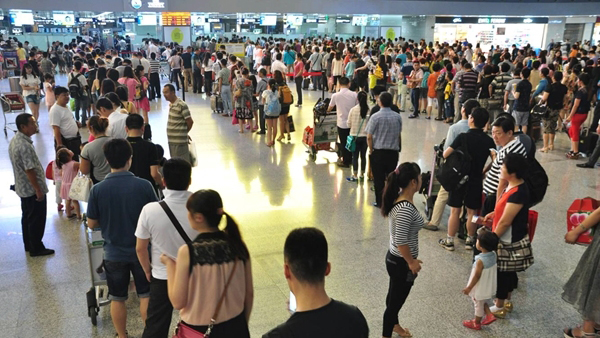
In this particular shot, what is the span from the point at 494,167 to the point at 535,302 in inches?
52.7

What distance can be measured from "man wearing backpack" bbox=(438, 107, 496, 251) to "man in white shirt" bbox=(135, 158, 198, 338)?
3.30 meters

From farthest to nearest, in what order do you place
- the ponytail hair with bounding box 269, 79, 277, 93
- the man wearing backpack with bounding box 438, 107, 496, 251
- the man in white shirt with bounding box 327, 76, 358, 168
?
the ponytail hair with bounding box 269, 79, 277, 93, the man in white shirt with bounding box 327, 76, 358, 168, the man wearing backpack with bounding box 438, 107, 496, 251

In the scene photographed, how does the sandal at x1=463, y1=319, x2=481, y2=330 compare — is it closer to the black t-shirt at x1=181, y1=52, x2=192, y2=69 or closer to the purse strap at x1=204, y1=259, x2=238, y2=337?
the purse strap at x1=204, y1=259, x2=238, y2=337

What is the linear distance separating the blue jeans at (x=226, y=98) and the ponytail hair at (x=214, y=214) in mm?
11321

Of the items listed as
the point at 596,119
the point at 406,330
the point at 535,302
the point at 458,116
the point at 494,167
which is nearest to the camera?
the point at 406,330

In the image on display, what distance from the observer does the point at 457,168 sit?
5.48 m

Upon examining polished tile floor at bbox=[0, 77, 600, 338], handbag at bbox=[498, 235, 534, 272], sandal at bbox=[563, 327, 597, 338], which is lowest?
polished tile floor at bbox=[0, 77, 600, 338]

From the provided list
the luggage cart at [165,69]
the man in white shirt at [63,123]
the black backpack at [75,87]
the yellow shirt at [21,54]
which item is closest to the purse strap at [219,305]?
the man in white shirt at [63,123]

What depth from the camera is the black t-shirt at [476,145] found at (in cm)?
546

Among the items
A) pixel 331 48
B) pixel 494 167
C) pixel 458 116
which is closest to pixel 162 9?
pixel 331 48

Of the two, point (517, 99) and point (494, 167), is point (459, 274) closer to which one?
point (494, 167)

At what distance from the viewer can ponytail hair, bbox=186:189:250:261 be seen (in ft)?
8.56

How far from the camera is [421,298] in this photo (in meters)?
4.87

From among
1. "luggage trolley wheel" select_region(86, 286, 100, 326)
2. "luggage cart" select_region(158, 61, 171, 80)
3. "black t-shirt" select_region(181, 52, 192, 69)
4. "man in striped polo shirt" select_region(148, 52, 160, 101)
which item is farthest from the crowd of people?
"luggage cart" select_region(158, 61, 171, 80)
